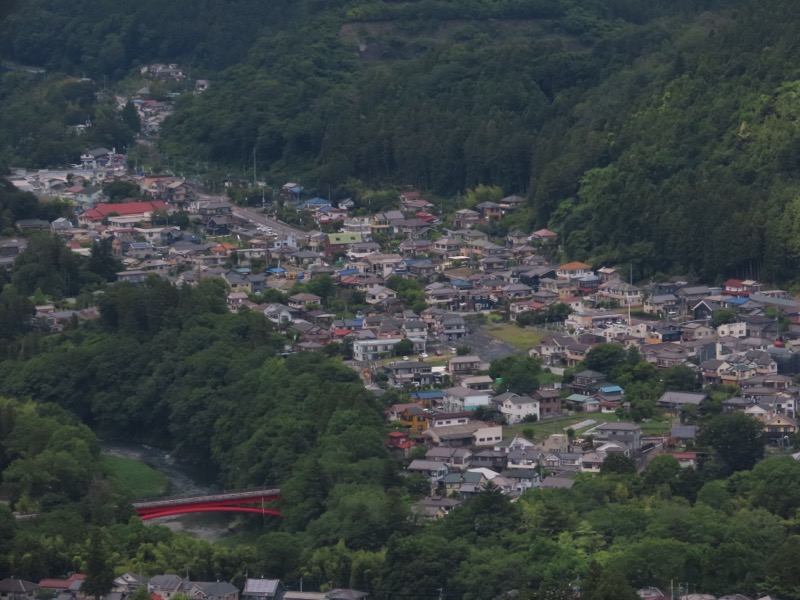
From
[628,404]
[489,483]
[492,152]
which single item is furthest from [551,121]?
[489,483]

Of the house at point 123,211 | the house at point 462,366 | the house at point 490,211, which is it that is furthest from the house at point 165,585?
the house at point 123,211

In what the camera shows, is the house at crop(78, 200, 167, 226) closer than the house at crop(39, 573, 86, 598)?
No

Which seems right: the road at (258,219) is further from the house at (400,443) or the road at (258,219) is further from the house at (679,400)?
the house at (400,443)

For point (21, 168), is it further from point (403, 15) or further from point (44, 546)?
point (44, 546)

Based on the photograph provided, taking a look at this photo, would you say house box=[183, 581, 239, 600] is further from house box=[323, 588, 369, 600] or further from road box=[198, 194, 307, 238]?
road box=[198, 194, 307, 238]

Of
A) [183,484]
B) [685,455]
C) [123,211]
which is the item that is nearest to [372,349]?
[183,484]

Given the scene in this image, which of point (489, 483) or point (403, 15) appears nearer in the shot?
point (489, 483)

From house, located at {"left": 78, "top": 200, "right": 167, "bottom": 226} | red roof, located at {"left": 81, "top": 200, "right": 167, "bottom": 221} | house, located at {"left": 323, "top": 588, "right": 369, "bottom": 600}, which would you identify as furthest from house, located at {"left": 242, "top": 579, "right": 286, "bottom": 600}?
red roof, located at {"left": 81, "top": 200, "right": 167, "bottom": 221}
